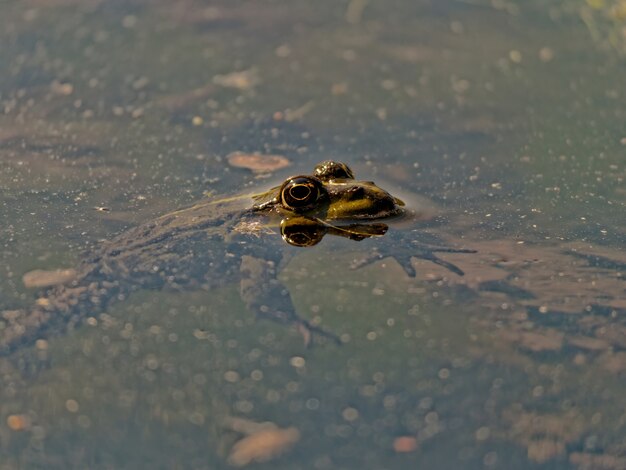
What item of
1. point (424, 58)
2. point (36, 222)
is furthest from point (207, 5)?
point (36, 222)

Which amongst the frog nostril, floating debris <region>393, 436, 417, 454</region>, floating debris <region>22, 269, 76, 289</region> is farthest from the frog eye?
floating debris <region>393, 436, 417, 454</region>

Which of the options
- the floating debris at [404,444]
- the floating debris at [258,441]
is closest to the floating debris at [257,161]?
the floating debris at [258,441]

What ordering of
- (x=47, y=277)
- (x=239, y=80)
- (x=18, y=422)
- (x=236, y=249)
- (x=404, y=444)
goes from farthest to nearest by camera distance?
(x=239, y=80), (x=236, y=249), (x=47, y=277), (x=18, y=422), (x=404, y=444)

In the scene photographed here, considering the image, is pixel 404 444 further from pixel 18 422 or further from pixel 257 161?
pixel 257 161

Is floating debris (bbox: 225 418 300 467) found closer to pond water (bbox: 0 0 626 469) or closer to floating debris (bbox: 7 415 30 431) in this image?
pond water (bbox: 0 0 626 469)

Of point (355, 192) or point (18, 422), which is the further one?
point (355, 192)

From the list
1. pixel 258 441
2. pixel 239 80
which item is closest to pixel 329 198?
pixel 258 441

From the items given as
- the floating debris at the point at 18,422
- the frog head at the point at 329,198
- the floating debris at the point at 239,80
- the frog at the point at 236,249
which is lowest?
the floating debris at the point at 18,422

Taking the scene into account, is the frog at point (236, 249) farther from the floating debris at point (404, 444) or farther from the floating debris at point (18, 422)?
the floating debris at point (404, 444)
